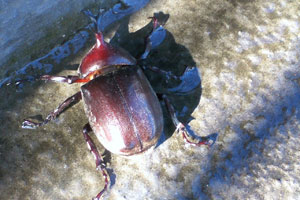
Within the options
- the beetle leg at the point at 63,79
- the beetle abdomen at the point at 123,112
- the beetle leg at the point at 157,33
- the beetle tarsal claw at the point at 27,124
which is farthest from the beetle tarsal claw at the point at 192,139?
the beetle tarsal claw at the point at 27,124

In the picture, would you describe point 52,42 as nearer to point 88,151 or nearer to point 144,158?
point 88,151

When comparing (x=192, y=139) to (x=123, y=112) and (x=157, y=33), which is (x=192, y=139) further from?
(x=157, y=33)

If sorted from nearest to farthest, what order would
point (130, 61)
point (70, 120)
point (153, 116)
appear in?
point (153, 116) → point (130, 61) → point (70, 120)

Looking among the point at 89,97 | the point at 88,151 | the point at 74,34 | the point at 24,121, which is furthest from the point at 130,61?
the point at 24,121

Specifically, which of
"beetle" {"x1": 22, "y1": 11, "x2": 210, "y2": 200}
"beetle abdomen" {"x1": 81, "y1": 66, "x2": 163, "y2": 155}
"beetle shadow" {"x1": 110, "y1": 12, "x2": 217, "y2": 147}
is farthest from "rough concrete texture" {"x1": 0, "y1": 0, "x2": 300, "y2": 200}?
"beetle abdomen" {"x1": 81, "y1": 66, "x2": 163, "y2": 155}

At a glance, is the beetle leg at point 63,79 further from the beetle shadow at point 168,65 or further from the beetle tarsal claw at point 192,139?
the beetle tarsal claw at point 192,139

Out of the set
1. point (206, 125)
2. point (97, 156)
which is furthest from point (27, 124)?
point (206, 125)
